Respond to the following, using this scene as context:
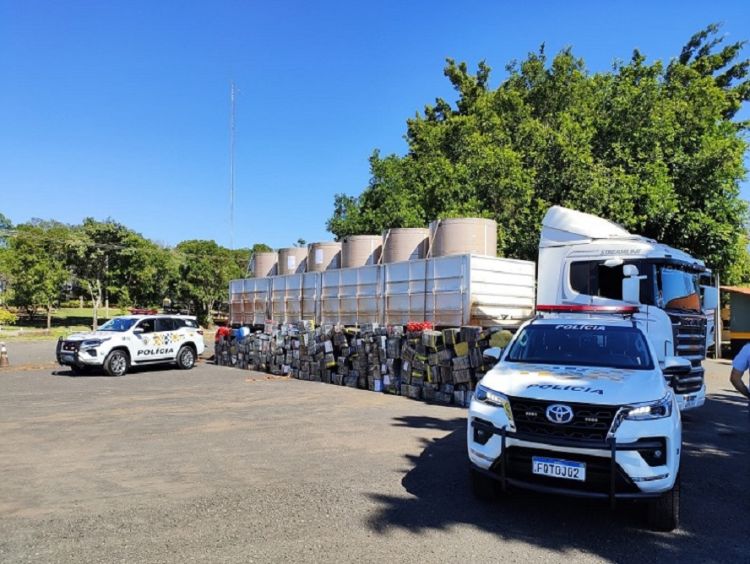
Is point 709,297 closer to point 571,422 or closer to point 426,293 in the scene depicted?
point 426,293

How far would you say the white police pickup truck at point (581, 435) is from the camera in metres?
4.27

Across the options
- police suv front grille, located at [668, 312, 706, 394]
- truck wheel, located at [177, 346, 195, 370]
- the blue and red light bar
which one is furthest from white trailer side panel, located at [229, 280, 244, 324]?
the blue and red light bar

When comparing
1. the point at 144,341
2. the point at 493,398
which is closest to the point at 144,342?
the point at 144,341

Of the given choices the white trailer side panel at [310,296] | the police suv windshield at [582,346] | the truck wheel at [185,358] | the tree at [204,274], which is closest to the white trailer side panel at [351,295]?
the white trailer side panel at [310,296]

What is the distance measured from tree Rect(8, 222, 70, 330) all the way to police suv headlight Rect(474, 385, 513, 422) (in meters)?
46.2

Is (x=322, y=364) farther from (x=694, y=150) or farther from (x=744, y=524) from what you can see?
(x=694, y=150)

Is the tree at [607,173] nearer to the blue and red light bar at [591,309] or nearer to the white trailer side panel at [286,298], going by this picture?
the white trailer side panel at [286,298]

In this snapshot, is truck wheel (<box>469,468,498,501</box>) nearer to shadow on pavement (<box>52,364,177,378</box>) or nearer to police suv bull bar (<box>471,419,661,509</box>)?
police suv bull bar (<box>471,419,661,509</box>)

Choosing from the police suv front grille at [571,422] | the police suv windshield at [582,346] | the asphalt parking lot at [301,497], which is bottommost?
the asphalt parking lot at [301,497]

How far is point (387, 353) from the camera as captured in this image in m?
13.1

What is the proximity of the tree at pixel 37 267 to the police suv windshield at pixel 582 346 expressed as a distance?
1802 inches

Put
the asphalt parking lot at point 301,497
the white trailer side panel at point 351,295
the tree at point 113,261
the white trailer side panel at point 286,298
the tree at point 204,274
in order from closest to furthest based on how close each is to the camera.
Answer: the asphalt parking lot at point 301,497, the white trailer side panel at point 351,295, the white trailer side panel at point 286,298, the tree at point 113,261, the tree at point 204,274

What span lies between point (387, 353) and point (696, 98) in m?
17.9

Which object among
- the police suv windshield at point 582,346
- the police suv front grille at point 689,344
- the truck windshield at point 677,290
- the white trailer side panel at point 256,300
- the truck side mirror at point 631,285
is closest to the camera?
the police suv windshield at point 582,346
